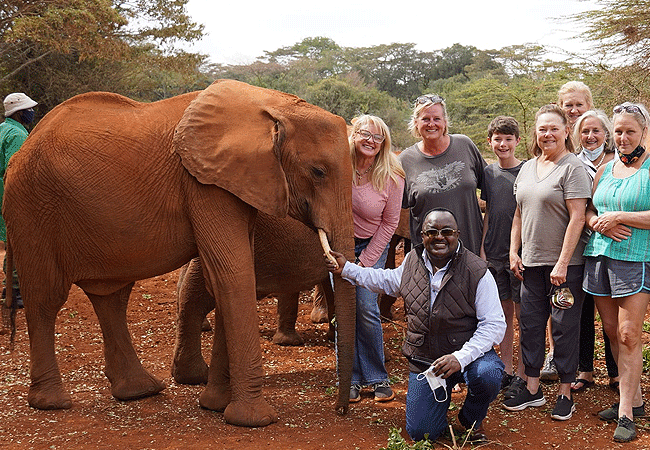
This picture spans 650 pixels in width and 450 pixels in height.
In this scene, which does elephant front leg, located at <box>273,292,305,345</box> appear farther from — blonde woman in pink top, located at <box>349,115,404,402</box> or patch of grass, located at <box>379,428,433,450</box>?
patch of grass, located at <box>379,428,433,450</box>

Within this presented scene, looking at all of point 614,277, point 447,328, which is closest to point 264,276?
point 447,328

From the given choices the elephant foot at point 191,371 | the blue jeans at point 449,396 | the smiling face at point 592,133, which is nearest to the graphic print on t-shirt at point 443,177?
the smiling face at point 592,133

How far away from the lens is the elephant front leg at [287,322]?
8.15 metres

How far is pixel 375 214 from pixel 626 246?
1.90m

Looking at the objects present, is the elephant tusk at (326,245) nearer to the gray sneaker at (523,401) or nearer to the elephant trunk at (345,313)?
the elephant trunk at (345,313)

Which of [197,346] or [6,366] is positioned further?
[6,366]

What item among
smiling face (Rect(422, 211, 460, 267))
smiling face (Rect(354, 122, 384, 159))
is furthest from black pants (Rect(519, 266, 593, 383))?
smiling face (Rect(354, 122, 384, 159))

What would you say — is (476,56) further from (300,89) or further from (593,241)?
(593,241)

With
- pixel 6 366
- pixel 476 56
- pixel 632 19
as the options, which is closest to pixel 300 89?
pixel 476 56

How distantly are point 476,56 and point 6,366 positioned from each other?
41185 mm

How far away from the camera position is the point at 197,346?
21.4ft

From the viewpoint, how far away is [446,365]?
4.67 m

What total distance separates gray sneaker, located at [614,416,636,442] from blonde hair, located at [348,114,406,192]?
2.47m

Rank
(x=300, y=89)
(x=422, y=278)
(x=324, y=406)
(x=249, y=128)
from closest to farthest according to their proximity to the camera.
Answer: (x=422, y=278), (x=249, y=128), (x=324, y=406), (x=300, y=89)
